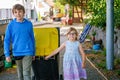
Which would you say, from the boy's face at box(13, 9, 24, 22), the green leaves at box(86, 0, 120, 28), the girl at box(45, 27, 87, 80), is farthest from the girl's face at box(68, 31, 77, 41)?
the green leaves at box(86, 0, 120, 28)

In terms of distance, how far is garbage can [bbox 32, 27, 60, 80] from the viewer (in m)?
7.82

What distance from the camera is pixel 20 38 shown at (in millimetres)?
6883

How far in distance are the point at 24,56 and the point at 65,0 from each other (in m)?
33.7

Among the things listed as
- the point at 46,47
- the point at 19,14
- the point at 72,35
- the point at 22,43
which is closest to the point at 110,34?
the point at 46,47

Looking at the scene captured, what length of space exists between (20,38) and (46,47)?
1069 mm

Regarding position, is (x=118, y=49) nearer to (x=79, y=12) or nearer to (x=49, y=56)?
(x=49, y=56)

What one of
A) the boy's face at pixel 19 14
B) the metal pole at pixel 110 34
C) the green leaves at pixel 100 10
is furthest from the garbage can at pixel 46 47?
the green leaves at pixel 100 10

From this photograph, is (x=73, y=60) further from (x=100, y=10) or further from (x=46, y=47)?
(x=100, y=10)

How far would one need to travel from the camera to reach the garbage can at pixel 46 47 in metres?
7.82

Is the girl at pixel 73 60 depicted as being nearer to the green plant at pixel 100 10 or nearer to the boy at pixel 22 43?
the boy at pixel 22 43

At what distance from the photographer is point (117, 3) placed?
13203 millimetres

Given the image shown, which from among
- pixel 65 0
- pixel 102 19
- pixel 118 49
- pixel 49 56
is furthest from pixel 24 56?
pixel 65 0

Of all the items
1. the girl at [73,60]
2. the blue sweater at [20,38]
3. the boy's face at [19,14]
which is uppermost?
the boy's face at [19,14]

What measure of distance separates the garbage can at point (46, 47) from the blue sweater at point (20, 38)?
34.7 inches
